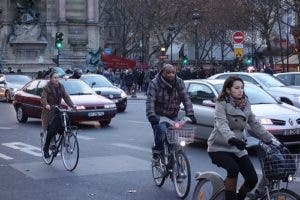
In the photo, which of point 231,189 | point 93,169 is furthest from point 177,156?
point 93,169

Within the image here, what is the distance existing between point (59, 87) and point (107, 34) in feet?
261

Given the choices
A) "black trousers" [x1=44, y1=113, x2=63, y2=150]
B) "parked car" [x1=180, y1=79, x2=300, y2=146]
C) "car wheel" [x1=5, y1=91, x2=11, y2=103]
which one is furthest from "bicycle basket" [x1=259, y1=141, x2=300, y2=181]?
"car wheel" [x1=5, y1=91, x2=11, y2=103]

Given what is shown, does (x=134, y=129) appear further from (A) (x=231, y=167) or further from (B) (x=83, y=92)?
(A) (x=231, y=167)

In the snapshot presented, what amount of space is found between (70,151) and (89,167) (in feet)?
1.75

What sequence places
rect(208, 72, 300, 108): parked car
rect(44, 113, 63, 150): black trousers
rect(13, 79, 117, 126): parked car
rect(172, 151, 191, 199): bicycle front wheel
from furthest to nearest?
rect(13, 79, 117, 126): parked car < rect(208, 72, 300, 108): parked car < rect(44, 113, 63, 150): black trousers < rect(172, 151, 191, 199): bicycle front wheel

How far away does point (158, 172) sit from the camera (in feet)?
32.0

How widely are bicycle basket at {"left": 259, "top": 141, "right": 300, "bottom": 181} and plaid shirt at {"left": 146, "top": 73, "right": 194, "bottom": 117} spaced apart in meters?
3.39

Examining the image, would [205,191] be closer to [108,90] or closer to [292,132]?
[292,132]

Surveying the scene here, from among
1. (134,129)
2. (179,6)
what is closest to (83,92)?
(134,129)

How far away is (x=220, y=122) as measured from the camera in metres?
6.62

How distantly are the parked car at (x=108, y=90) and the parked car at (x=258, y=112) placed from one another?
9.93 m

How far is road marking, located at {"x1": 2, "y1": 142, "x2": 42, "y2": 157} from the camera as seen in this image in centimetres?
1377

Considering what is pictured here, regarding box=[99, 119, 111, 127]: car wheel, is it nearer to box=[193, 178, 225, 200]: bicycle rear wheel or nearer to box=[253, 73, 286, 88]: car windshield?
box=[253, 73, 286, 88]: car windshield

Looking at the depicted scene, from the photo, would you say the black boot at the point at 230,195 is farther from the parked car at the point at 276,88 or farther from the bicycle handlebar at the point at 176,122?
the parked car at the point at 276,88
